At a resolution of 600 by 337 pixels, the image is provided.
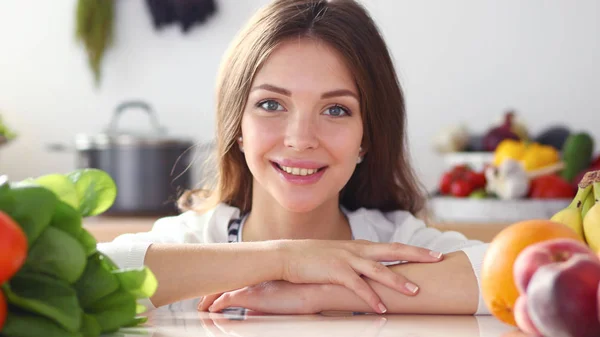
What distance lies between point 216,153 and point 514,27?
→ 1793mm

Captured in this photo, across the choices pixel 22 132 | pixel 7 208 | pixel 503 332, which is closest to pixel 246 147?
pixel 503 332

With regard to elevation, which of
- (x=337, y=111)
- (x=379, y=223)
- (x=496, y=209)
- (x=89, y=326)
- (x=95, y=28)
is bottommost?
(x=496, y=209)

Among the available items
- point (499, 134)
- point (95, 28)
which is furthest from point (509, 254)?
point (95, 28)

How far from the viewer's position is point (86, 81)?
10.1 feet

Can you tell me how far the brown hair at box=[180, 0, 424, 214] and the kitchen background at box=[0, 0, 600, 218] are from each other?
140cm

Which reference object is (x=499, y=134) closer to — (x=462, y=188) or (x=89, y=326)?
(x=462, y=188)

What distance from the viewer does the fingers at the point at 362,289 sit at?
91 centimetres

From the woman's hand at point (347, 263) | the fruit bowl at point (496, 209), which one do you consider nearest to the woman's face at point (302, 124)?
the woman's hand at point (347, 263)

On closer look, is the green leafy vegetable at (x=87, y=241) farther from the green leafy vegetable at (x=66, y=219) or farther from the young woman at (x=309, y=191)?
the young woman at (x=309, y=191)

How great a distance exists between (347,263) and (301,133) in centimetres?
30

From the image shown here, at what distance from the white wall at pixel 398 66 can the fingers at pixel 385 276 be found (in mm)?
2038

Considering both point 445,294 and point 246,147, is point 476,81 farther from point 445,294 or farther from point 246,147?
point 445,294

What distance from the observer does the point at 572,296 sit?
1.74 ft

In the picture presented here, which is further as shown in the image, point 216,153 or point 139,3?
point 139,3
